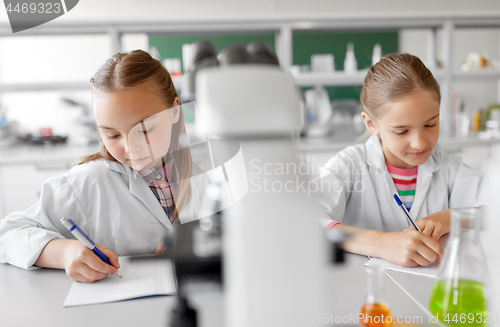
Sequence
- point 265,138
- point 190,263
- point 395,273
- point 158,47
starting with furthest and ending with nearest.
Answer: point 158,47
point 395,273
point 190,263
point 265,138

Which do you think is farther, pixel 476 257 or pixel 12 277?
pixel 12 277

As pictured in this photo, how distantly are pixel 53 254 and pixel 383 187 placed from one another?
80 centimetres

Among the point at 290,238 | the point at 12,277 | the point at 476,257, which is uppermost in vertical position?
the point at 290,238

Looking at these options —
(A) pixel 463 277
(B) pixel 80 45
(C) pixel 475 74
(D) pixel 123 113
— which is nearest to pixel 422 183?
(A) pixel 463 277

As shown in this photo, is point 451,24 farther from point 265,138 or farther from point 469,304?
point 265,138

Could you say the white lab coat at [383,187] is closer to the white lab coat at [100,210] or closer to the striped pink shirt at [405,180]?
the striped pink shirt at [405,180]

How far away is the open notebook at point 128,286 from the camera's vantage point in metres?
0.59

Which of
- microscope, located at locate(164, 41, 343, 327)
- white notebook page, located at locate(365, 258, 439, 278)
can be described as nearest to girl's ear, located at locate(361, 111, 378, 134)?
white notebook page, located at locate(365, 258, 439, 278)

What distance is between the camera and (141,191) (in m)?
0.82

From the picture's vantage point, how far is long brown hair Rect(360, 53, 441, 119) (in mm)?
933

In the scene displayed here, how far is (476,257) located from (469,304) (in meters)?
0.05

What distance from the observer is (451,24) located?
2.47 metres

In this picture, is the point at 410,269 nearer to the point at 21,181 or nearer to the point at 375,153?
the point at 375,153

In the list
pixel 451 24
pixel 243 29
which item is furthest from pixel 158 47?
pixel 451 24
